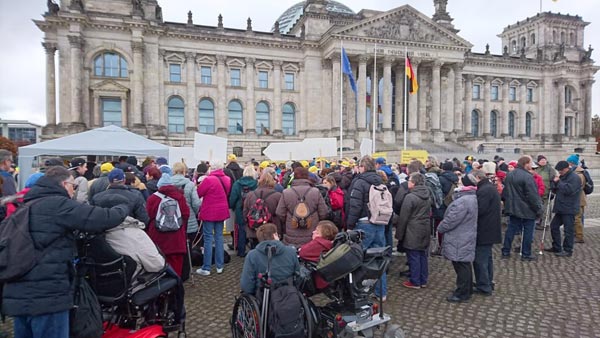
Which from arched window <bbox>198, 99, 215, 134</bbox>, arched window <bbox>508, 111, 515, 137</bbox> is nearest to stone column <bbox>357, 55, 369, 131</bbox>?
arched window <bbox>198, 99, 215, 134</bbox>

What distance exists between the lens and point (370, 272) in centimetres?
424

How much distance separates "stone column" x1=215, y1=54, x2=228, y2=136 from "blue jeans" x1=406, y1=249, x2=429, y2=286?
34.8 m

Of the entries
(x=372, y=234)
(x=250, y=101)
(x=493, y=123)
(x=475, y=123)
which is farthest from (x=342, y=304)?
(x=493, y=123)

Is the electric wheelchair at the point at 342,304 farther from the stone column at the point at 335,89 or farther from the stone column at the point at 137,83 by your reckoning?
the stone column at the point at 335,89

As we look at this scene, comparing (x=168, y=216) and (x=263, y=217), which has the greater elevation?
(x=168, y=216)

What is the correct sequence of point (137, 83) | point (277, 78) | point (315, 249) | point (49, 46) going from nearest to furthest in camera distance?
point (315, 249) → point (49, 46) → point (137, 83) → point (277, 78)

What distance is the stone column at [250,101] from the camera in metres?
40.8

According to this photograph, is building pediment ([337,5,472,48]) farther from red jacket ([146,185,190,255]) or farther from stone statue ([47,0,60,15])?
red jacket ([146,185,190,255])

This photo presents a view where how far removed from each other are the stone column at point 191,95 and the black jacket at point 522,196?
114ft

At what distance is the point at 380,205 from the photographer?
21.6ft

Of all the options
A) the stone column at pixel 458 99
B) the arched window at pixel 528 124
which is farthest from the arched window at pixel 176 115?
the arched window at pixel 528 124

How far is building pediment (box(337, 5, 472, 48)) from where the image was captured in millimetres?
40219

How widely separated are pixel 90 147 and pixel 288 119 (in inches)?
1252

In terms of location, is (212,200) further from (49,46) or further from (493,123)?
(493,123)
